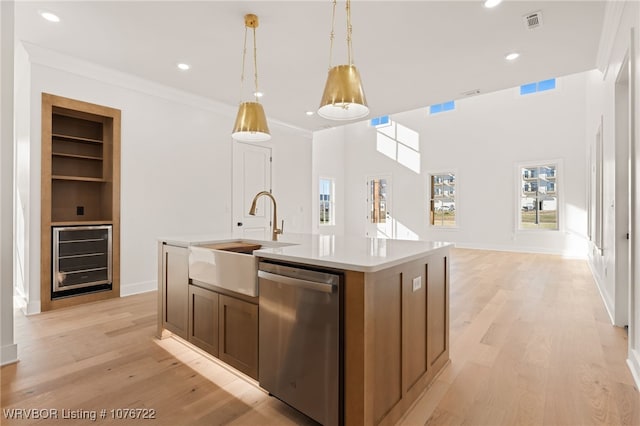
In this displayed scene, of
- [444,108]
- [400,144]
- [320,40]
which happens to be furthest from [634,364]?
[400,144]

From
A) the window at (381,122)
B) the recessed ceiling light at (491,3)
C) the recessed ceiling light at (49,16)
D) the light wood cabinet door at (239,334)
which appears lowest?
the light wood cabinet door at (239,334)

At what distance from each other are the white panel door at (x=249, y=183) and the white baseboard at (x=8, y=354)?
3.21 metres

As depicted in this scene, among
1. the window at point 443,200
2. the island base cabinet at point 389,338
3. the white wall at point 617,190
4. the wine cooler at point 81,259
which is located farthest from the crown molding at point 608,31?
the wine cooler at point 81,259

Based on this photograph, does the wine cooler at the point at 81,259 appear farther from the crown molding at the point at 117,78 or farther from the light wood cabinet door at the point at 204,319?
the light wood cabinet door at the point at 204,319

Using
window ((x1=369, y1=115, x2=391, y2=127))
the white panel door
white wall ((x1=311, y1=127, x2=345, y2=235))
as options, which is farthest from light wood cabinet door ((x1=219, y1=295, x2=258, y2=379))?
window ((x1=369, y1=115, x2=391, y2=127))

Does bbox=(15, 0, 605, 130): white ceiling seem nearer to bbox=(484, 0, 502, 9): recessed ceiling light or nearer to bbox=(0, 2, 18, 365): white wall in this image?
bbox=(484, 0, 502, 9): recessed ceiling light

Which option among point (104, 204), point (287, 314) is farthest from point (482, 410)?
point (104, 204)

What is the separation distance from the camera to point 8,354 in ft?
7.45

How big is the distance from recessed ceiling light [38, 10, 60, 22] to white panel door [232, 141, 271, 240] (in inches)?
107

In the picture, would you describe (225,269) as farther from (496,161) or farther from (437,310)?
(496,161)

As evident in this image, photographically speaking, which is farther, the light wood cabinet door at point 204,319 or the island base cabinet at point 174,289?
the island base cabinet at point 174,289

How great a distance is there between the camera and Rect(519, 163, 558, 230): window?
7.19m

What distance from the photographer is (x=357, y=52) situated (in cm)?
346

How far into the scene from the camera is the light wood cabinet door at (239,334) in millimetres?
1872
